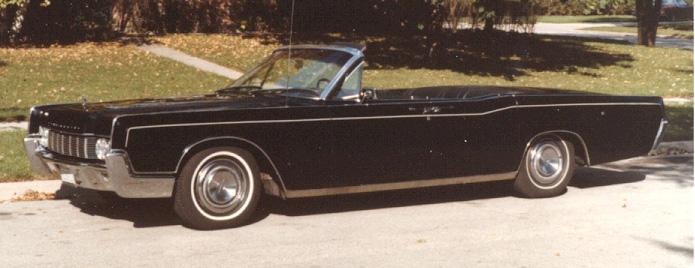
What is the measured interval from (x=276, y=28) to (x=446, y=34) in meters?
6.18

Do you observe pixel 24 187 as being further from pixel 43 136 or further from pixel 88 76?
pixel 88 76

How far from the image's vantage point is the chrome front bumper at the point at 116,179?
5.98 m

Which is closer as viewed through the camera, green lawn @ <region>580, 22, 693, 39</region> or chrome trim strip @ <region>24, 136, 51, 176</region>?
chrome trim strip @ <region>24, 136, 51, 176</region>

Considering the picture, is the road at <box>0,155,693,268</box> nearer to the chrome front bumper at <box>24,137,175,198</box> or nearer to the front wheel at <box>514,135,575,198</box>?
the front wheel at <box>514,135,575,198</box>

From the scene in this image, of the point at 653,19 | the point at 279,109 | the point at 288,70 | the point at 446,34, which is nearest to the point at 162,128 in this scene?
the point at 279,109

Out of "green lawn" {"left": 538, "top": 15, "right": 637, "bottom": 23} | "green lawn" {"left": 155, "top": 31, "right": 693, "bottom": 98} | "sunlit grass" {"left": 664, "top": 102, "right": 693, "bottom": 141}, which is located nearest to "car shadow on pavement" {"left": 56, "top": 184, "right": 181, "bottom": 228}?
"sunlit grass" {"left": 664, "top": 102, "right": 693, "bottom": 141}

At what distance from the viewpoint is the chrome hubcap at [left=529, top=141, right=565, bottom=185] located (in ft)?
26.2

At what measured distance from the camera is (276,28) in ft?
93.0

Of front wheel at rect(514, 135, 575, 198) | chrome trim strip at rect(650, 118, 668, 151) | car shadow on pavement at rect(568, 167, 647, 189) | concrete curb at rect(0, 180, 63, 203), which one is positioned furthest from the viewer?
car shadow on pavement at rect(568, 167, 647, 189)

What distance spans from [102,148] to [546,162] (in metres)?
4.17

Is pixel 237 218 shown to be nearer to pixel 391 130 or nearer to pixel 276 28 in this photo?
pixel 391 130

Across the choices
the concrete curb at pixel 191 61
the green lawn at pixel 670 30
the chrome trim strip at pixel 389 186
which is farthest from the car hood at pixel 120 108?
the green lawn at pixel 670 30

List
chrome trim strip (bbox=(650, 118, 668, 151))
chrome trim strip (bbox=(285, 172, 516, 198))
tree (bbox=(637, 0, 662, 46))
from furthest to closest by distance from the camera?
1. tree (bbox=(637, 0, 662, 46))
2. chrome trim strip (bbox=(650, 118, 668, 151))
3. chrome trim strip (bbox=(285, 172, 516, 198))

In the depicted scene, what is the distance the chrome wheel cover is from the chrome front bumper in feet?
11.5
